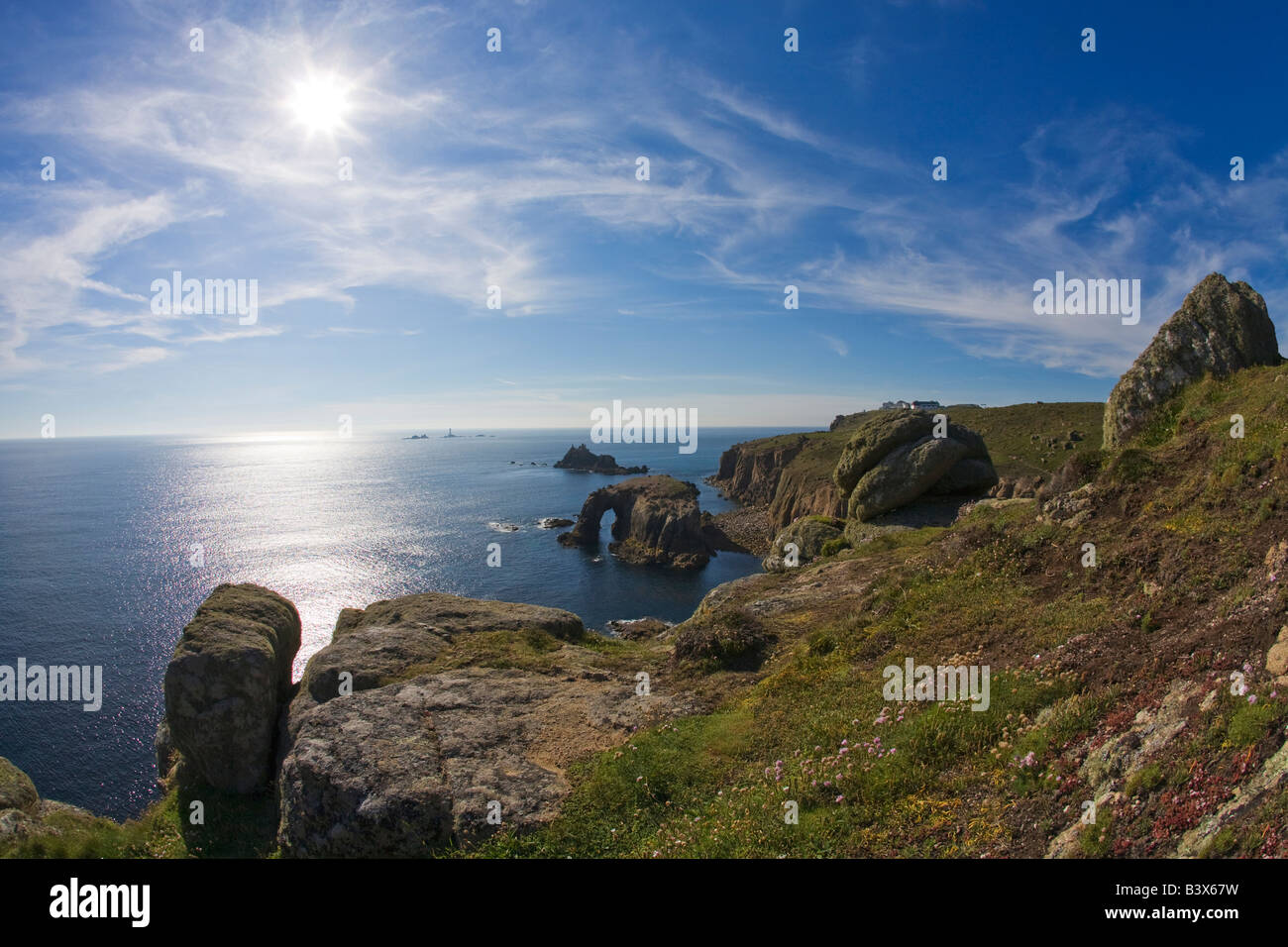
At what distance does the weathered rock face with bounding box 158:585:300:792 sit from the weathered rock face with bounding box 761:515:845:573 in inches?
1033

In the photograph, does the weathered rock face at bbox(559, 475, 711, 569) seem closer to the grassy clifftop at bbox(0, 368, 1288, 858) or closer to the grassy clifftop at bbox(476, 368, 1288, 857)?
the grassy clifftop at bbox(0, 368, 1288, 858)

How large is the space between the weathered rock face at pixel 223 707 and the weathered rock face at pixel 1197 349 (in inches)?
1218

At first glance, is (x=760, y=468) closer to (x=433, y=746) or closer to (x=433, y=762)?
(x=433, y=746)

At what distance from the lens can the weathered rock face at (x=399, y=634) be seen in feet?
53.8

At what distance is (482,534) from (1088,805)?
103 meters

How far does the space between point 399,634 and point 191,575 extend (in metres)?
87.4

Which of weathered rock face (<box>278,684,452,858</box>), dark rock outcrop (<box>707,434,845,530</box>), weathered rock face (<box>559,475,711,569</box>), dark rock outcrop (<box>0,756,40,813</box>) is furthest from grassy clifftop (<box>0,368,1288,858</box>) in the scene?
weathered rock face (<box>559,475,711,569</box>)

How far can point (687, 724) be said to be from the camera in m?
11.9

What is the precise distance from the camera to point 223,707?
18438mm

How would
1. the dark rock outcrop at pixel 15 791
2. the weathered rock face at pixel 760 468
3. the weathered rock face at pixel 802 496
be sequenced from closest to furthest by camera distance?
the dark rock outcrop at pixel 15 791, the weathered rock face at pixel 802 496, the weathered rock face at pixel 760 468

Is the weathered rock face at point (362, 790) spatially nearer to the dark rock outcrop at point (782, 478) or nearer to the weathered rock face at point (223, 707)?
the weathered rock face at point (223, 707)

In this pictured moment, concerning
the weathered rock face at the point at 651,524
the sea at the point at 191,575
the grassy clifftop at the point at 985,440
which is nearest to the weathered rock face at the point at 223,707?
the sea at the point at 191,575

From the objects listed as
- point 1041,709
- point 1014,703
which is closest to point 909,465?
point 1014,703
